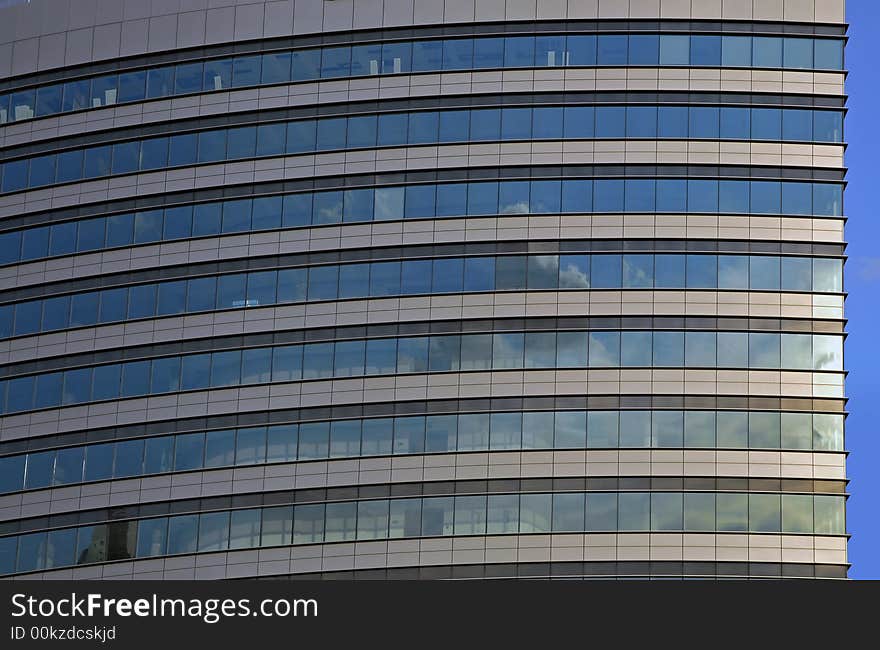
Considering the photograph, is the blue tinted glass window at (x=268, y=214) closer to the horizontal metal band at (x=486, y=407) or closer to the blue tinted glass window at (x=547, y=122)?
the horizontal metal band at (x=486, y=407)

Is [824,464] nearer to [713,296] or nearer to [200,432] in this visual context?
[713,296]

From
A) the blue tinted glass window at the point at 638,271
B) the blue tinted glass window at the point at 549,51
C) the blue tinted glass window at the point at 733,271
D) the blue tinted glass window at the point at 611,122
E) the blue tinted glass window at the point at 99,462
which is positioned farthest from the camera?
the blue tinted glass window at the point at 549,51

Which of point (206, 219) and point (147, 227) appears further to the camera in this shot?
point (147, 227)

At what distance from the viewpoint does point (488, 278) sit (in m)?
73.6

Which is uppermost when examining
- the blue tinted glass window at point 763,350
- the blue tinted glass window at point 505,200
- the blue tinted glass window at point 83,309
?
the blue tinted glass window at point 505,200

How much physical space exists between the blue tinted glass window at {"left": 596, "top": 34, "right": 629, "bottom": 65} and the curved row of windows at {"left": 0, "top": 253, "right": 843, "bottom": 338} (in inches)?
399

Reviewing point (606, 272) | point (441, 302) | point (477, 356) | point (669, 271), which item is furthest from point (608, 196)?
point (477, 356)

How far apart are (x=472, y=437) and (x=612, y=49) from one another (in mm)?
21103

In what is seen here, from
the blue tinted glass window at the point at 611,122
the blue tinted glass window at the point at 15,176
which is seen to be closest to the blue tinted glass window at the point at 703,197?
the blue tinted glass window at the point at 611,122

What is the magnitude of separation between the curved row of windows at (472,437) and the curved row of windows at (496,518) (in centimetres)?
247

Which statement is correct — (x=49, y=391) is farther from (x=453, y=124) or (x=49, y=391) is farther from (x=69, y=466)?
(x=453, y=124)

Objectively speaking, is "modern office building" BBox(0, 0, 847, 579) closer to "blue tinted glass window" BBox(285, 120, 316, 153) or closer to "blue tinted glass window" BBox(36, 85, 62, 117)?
"blue tinted glass window" BBox(285, 120, 316, 153)

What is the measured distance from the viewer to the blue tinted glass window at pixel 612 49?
2958 inches

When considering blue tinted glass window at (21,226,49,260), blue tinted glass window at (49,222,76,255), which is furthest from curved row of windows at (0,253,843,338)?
blue tinted glass window at (21,226,49,260)
